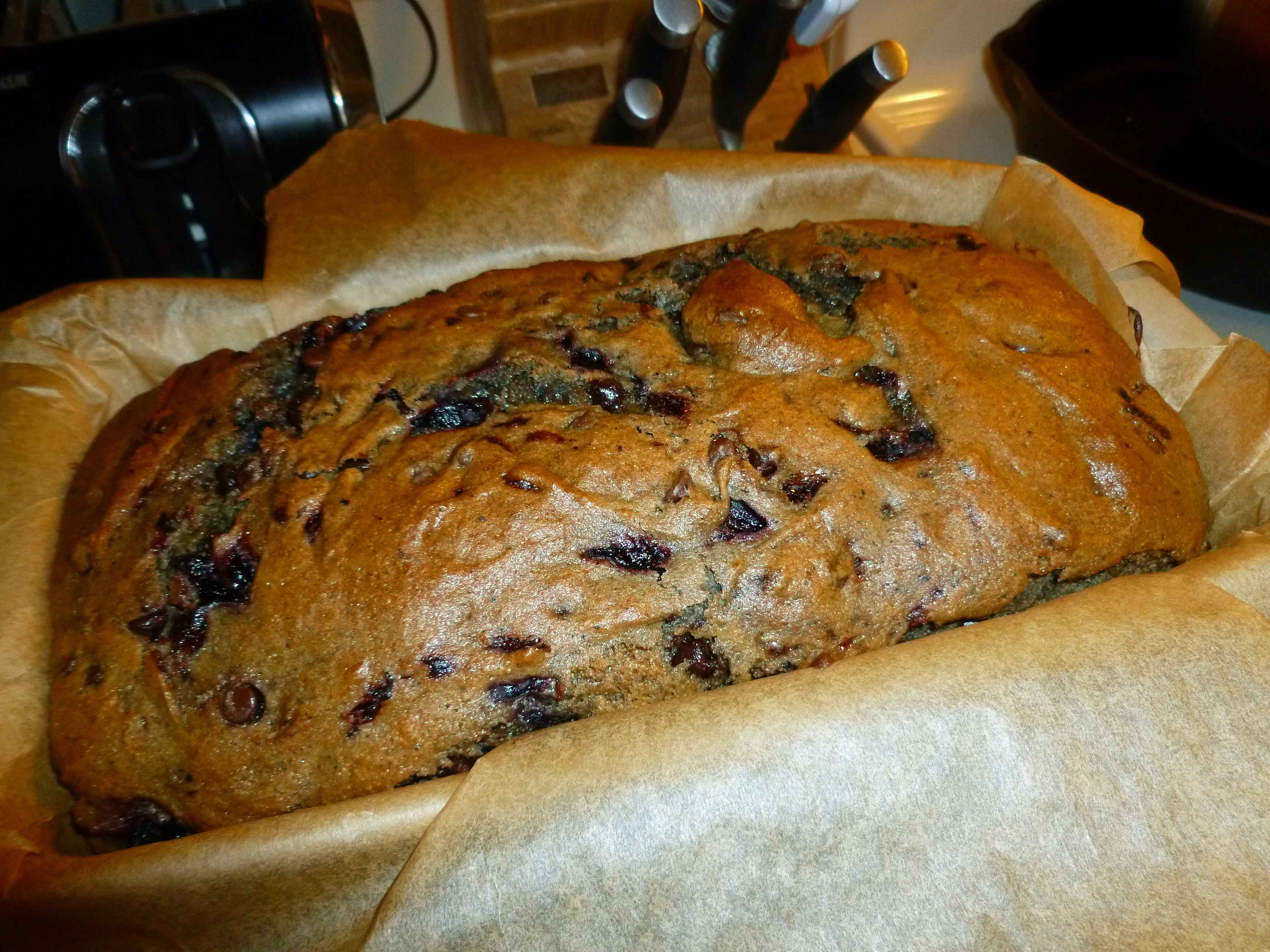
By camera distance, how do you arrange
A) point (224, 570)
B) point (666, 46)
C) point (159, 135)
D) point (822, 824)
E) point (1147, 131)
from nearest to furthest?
point (822, 824), point (224, 570), point (159, 135), point (666, 46), point (1147, 131)

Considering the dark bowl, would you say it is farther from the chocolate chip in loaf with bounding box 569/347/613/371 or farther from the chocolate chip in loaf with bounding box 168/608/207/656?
the chocolate chip in loaf with bounding box 168/608/207/656

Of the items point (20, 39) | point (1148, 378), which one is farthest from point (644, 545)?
point (20, 39)

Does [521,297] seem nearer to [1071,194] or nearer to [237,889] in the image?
[237,889]

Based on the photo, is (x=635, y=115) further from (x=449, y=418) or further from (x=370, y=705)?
(x=370, y=705)

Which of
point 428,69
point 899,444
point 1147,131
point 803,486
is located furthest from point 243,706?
point 1147,131

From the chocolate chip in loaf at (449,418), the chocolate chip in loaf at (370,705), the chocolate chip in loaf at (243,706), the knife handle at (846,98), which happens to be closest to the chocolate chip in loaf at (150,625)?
the chocolate chip in loaf at (243,706)

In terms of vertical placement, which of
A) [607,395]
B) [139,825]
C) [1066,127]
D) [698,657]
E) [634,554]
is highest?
[1066,127]

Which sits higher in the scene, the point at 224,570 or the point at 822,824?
the point at 224,570
